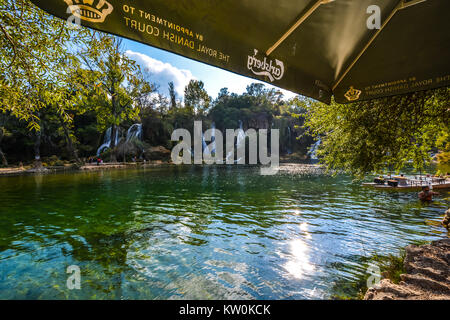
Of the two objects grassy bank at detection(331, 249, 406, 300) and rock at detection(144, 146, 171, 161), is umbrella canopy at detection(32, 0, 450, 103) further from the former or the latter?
rock at detection(144, 146, 171, 161)

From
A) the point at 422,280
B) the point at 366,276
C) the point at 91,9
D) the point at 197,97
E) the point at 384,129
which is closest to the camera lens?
the point at 91,9

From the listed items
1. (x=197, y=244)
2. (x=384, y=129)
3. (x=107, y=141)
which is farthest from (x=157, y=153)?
(x=384, y=129)

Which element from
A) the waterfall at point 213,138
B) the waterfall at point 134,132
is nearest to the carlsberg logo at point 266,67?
the waterfall at point 134,132

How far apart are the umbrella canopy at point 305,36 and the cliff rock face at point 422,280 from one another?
10.1 feet

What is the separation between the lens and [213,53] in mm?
2549

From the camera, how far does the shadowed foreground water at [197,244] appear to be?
4207 millimetres

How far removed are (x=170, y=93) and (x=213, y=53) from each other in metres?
81.9

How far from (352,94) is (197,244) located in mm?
5367

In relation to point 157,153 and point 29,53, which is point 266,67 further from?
point 157,153

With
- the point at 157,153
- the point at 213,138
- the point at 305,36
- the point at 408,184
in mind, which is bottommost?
the point at 408,184

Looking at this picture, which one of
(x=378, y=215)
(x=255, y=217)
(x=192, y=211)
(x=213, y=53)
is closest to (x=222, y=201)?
(x=192, y=211)

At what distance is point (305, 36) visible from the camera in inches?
129

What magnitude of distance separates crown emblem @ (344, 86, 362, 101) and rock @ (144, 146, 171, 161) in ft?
167
